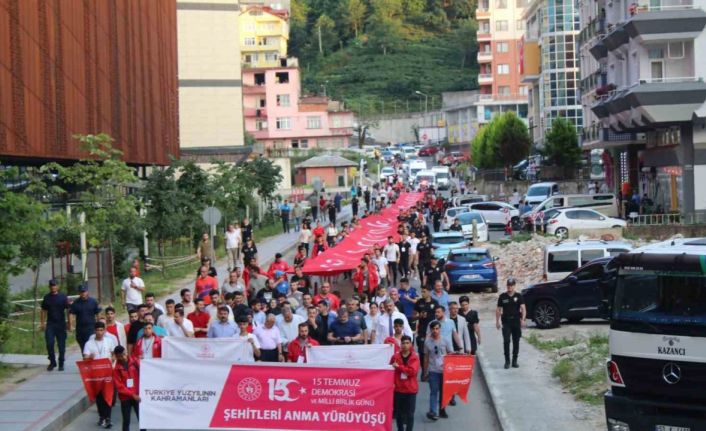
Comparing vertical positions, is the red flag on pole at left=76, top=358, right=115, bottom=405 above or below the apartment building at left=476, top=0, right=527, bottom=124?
below

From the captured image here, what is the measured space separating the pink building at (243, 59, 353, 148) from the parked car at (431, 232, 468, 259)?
7832 centimetres

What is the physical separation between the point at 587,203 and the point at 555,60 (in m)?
41.5

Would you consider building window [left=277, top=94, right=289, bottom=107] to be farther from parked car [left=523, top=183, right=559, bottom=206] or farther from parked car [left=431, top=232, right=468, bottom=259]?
parked car [left=431, top=232, right=468, bottom=259]

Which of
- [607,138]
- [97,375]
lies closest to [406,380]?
[97,375]

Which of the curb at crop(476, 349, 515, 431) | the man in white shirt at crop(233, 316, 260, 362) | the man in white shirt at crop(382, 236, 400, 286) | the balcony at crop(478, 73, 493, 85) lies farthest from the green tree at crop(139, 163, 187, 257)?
the balcony at crop(478, 73, 493, 85)

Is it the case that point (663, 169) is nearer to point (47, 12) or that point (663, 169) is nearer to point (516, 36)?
point (47, 12)

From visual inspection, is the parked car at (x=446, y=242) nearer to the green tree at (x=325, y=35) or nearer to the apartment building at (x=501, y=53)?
the apartment building at (x=501, y=53)

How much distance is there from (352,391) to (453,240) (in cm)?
2523

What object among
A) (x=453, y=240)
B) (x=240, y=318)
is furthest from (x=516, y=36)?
(x=240, y=318)

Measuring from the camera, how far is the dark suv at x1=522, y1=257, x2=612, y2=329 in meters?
27.7

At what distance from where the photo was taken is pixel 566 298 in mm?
27828

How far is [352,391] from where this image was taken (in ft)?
50.9

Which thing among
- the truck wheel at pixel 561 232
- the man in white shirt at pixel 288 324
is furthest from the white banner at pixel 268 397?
the truck wheel at pixel 561 232

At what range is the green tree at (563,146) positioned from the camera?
83312mm
